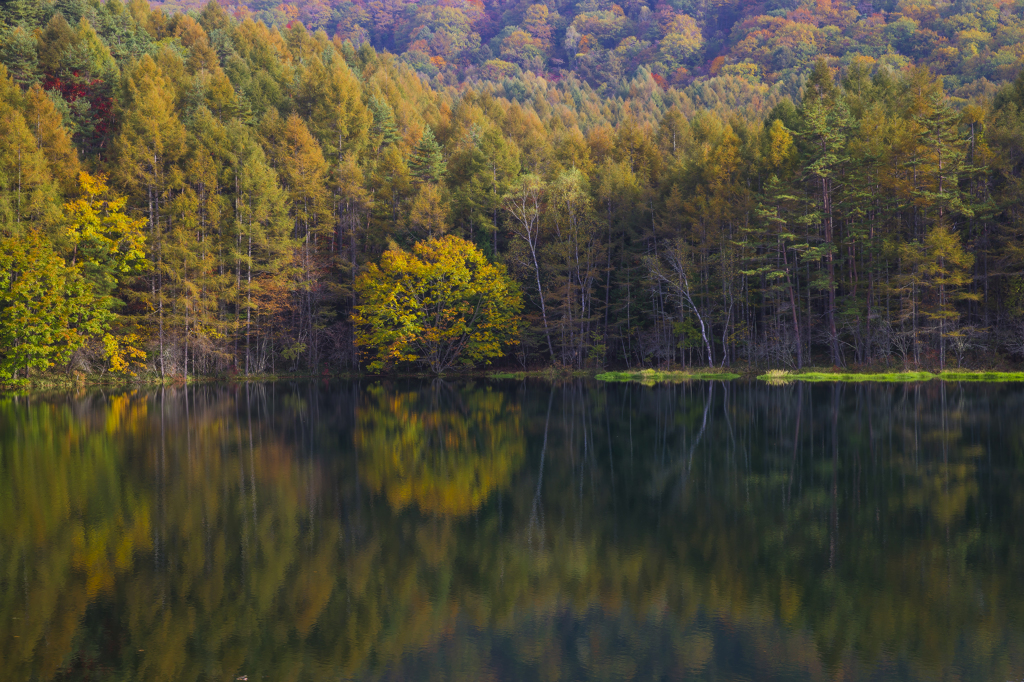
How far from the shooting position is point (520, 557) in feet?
32.7

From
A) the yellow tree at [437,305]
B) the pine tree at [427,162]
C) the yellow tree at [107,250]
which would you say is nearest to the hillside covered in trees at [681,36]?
the pine tree at [427,162]

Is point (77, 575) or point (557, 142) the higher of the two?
point (557, 142)

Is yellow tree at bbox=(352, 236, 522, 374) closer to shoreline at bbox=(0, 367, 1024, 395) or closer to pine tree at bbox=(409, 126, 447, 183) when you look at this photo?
shoreline at bbox=(0, 367, 1024, 395)

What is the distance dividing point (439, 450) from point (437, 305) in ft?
101

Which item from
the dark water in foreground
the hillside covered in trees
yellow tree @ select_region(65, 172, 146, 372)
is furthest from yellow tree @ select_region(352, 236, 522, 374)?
the hillside covered in trees

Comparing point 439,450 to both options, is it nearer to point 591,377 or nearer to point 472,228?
point 591,377

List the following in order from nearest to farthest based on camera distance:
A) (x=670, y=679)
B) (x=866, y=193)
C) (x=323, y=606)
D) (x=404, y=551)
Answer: (x=670, y=679) → (x=323, y=606) → (x=404, y=551) → (x=866, y=193)

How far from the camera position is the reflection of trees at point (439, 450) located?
13.9 metres

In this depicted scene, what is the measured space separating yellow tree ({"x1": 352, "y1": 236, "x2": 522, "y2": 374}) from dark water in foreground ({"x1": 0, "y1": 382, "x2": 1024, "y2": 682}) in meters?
28.3

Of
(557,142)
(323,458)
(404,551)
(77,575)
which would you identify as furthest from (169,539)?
(557,142)

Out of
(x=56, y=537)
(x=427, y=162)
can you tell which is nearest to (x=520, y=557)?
(x=56, y=537)

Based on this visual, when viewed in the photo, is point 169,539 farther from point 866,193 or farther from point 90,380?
point 866,193

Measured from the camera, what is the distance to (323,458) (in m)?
18.0

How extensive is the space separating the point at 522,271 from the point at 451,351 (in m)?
7.41
